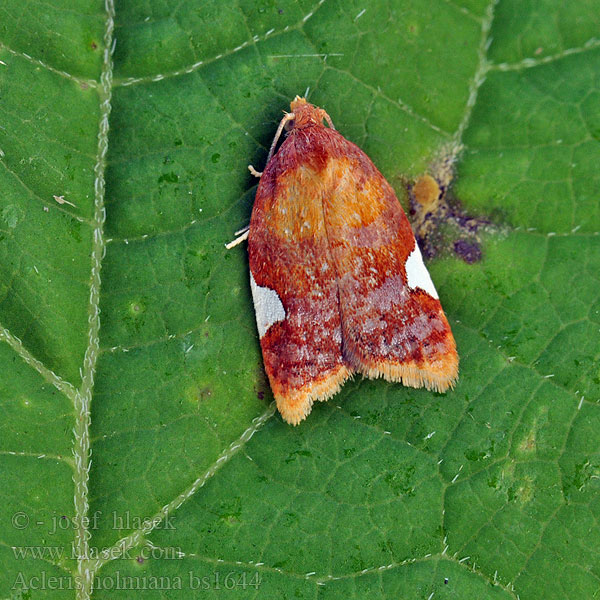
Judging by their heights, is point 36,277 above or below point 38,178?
below

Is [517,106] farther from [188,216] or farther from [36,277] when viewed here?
[36,277]

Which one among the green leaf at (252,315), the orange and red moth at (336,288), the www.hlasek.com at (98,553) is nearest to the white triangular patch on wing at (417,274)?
the orange and red moth at (336,288)

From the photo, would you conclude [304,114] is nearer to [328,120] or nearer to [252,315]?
[328,120]

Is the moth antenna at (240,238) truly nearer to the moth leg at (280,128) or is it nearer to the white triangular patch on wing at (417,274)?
the moth leg at (280,128)

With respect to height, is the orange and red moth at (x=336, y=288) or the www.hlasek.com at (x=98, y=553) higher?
the orange and red moth at (x=336, y=288)

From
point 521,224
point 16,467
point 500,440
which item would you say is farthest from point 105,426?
point 521,224

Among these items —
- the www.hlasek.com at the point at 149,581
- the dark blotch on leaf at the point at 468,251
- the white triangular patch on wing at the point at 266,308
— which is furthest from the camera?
the dark blotch on leaf at the point at 468,251

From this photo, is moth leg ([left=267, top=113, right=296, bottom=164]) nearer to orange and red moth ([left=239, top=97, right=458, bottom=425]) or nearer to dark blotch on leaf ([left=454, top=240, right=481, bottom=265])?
orange and red moth ([left=239, top=97, right=458, bottom=425])

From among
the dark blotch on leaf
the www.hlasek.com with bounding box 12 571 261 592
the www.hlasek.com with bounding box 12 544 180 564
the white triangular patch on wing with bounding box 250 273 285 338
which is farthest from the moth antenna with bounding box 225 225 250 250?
the www.hlasek.com with bounding box 12 571 261 592
